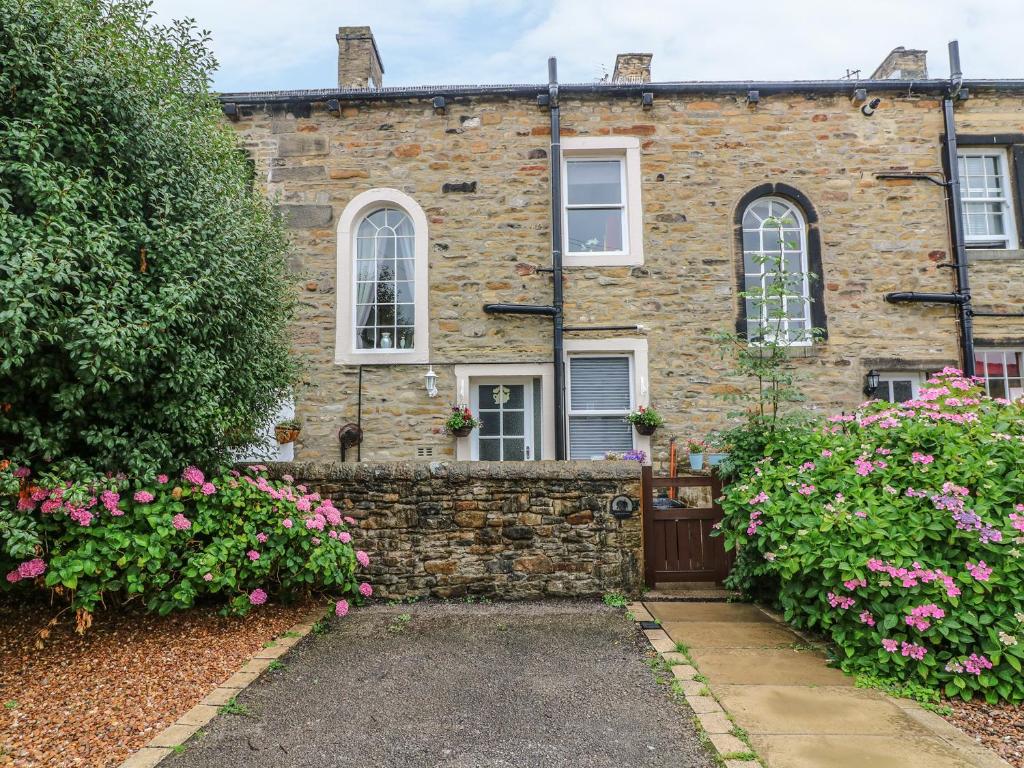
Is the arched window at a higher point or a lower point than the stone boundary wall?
higher

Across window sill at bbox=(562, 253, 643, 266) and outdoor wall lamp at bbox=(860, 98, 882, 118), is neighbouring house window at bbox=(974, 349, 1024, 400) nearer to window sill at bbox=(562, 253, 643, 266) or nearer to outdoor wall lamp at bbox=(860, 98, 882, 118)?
outdoor wall lamp at bbox=(860, 98, 882, 118)

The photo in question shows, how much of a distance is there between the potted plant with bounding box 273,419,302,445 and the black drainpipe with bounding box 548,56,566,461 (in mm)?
3259

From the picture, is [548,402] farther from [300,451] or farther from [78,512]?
[78,512]

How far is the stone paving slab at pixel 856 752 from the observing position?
9.29 ft

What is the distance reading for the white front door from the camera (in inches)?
324

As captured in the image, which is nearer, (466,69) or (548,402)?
(548,402)

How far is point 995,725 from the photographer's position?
329 centimetres

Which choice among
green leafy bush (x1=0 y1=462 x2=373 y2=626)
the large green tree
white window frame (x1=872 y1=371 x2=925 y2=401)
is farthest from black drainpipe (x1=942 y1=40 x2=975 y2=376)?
the large green tree

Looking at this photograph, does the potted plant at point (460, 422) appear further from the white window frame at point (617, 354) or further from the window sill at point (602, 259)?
the window sill at point (602, 259)

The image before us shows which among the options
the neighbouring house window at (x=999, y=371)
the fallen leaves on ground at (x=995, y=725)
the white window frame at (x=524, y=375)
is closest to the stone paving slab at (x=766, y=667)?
the fallen leaves on ground at (x=995, y=725)

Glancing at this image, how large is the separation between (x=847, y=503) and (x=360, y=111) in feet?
25.0

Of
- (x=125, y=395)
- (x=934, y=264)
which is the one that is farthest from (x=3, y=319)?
(x=934, y=264)

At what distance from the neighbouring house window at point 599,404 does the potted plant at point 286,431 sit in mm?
3465

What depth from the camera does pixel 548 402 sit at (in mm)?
8086
